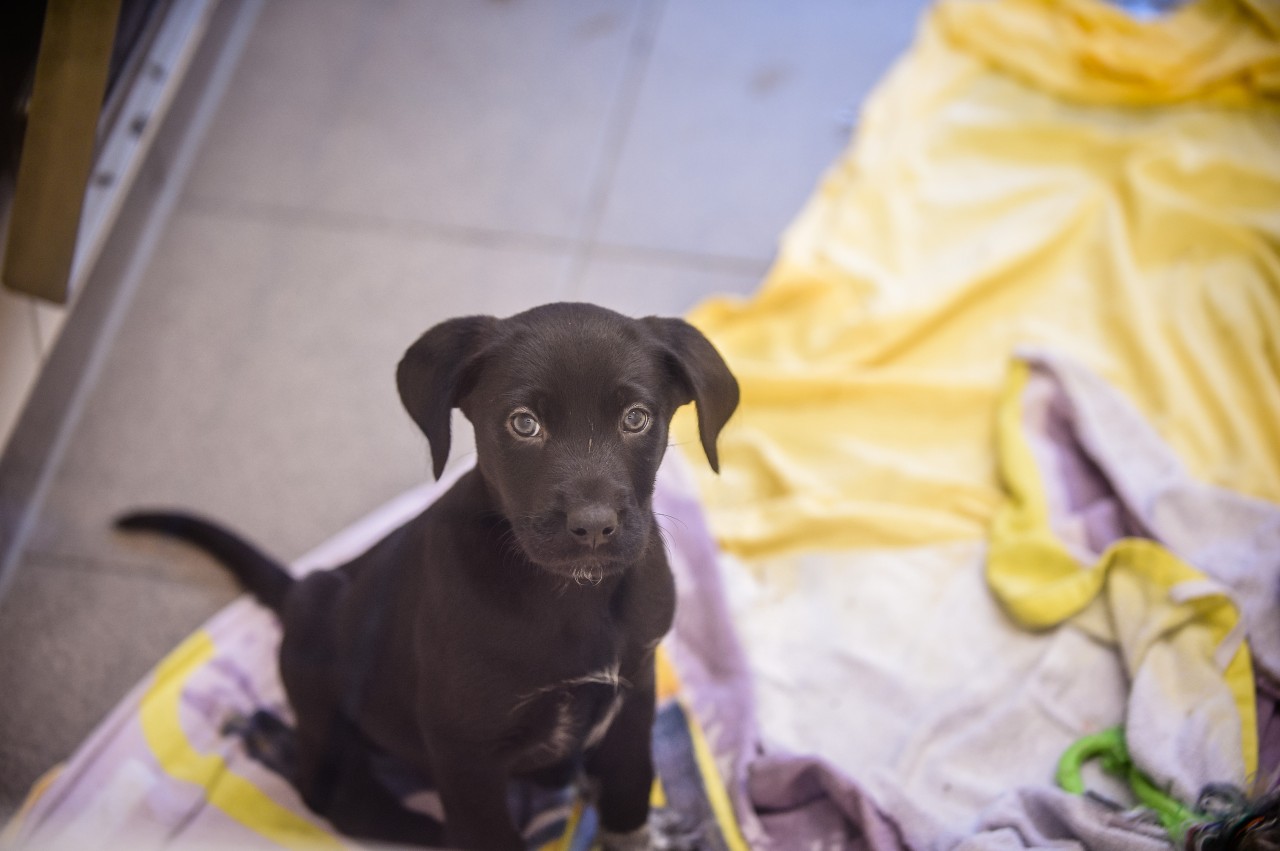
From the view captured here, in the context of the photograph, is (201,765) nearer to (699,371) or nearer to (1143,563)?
(699,371)

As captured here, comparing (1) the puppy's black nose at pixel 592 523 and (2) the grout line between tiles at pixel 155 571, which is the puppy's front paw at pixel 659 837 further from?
Result: (2) the grout line between tiles at pixel 155 571

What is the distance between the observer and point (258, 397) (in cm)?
216

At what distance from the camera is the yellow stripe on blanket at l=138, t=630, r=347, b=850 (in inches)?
63.8

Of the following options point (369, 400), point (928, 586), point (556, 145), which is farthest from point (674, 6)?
point (928, 586)

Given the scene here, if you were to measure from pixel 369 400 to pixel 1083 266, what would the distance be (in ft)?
5.33

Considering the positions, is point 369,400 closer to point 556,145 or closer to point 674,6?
point 556,145

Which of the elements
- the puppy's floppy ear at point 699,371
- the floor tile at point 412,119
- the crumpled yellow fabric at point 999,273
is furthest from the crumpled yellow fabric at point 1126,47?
the puppy's floppy ear at point 699,371

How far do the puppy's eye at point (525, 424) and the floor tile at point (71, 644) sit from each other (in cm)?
100

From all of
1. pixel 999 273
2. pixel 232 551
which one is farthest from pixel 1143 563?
pixel 232 551

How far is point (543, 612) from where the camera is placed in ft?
4.34

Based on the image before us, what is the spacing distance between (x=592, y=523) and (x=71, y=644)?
3.91ft

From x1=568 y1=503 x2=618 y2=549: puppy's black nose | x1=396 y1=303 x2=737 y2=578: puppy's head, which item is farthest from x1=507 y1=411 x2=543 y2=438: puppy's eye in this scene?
x1=568 y1=503 x2=618 y2=549: puppy's black nose

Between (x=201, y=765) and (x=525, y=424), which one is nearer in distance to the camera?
(x=525, y=424)

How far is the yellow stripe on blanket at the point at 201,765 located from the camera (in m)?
1.62
